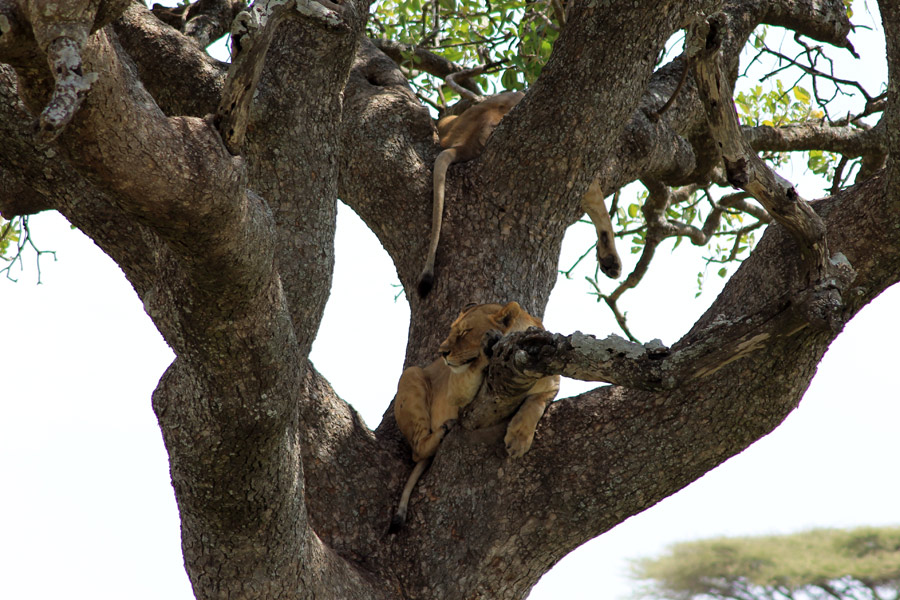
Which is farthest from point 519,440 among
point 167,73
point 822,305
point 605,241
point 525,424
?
point 605,241

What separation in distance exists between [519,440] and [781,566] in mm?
5858

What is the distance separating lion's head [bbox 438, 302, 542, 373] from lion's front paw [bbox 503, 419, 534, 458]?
0.34m

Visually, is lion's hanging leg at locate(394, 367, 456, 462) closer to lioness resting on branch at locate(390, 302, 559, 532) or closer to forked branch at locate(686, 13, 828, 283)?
lioness resting on branch at locate(390, 302, 559, 532)

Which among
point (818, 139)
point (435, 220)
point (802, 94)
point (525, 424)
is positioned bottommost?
point (525, 424)

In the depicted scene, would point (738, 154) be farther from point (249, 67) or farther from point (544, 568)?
point (544, 568)

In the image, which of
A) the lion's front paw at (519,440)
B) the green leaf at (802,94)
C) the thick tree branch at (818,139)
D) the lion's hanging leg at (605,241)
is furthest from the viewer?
the green leaf at (802,94)

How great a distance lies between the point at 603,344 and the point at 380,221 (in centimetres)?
207

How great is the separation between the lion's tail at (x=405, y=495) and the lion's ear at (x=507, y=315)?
598 mm

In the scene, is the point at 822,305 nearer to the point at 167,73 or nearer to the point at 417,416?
the point at 417,416

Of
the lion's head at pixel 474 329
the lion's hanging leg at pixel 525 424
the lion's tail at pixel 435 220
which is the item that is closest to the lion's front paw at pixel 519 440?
the lion's hanging leg at pixel 525 424

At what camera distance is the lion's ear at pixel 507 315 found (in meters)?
3.48

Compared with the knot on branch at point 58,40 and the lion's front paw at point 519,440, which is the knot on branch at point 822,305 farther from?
the knot on branch at point 58,40

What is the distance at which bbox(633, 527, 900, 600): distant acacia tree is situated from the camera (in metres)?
7.59

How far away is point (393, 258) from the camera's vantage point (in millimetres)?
4238
